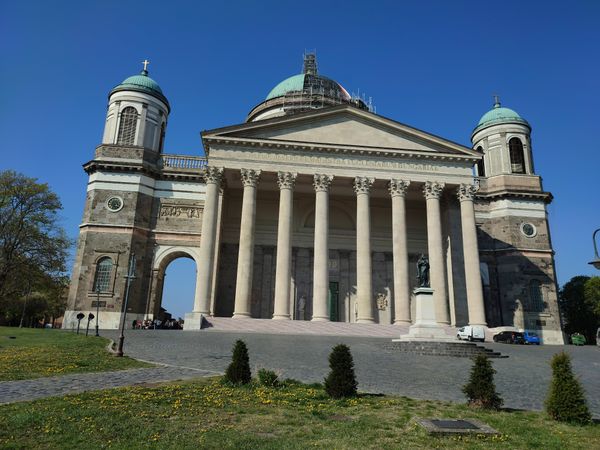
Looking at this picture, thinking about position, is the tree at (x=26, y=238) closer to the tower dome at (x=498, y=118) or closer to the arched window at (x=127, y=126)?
the arched window at (x=127, y=126)

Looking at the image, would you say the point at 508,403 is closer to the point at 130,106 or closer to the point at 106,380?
the point at 106,380

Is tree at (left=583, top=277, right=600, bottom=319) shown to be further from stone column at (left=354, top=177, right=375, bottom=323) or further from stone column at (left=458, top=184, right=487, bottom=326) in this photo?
stone column at (left=354, top=177, right=375, bottom=323)

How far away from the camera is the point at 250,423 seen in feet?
25.8

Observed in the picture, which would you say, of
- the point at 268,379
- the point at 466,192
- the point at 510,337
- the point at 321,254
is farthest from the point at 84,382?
the point at 466,192

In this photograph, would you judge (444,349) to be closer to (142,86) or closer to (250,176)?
(250,176)

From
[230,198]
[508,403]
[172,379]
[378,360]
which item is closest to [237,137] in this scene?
[230,198]

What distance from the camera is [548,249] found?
135 ft

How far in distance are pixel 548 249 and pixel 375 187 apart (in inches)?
702

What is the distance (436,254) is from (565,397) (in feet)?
82.5

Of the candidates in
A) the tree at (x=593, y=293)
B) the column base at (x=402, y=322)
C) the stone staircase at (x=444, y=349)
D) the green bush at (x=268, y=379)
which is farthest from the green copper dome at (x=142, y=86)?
the tree at (x=593, y=293)

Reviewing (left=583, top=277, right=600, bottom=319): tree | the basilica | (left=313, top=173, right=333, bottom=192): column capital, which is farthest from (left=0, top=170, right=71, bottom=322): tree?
(left=583, top=277, right=600, bottom=319): tree

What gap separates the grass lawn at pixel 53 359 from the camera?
13.1 m

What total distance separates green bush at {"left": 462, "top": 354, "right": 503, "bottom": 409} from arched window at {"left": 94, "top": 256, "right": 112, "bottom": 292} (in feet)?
105

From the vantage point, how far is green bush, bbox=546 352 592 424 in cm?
829
